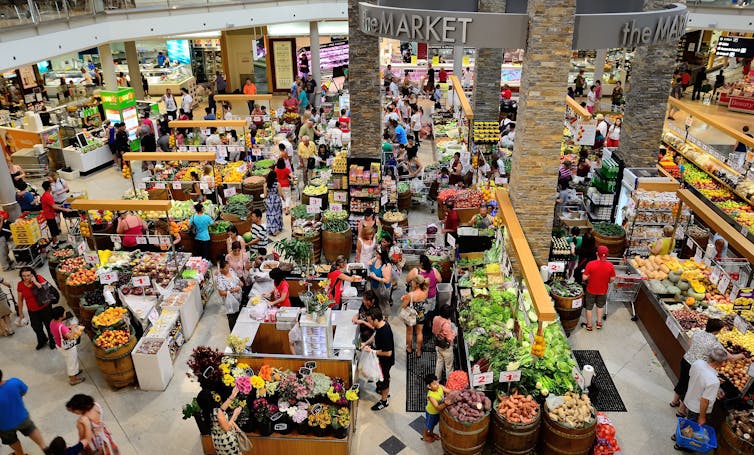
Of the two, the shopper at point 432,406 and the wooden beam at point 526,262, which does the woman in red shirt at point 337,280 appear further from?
the wooden beam at point 526,262

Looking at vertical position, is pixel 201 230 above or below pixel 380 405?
above

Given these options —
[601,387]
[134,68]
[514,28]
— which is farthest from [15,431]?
[134,68]

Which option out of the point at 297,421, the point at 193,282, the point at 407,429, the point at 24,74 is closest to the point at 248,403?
the point at 297,421

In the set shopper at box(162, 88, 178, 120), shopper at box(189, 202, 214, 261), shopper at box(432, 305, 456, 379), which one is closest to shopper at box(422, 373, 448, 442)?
shopper at box(432, 305, 456, 379)

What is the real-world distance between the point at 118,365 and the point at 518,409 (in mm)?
5811

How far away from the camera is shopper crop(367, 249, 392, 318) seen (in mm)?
10109

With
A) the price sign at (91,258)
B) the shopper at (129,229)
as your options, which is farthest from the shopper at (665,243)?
the price sign at (91,258)

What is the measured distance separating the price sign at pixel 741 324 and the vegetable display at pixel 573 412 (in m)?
2.96

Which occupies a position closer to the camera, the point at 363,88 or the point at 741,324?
the point at 741,324

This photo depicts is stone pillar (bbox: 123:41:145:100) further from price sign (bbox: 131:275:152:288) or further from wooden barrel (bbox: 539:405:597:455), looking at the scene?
wooden barrel (bbox: 539:405:597:455)

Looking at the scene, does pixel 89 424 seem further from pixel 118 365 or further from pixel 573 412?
pixel 573 412

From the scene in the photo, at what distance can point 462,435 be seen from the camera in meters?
7.18

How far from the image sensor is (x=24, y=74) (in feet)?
78.7

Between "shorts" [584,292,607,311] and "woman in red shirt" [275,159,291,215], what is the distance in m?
7.43
